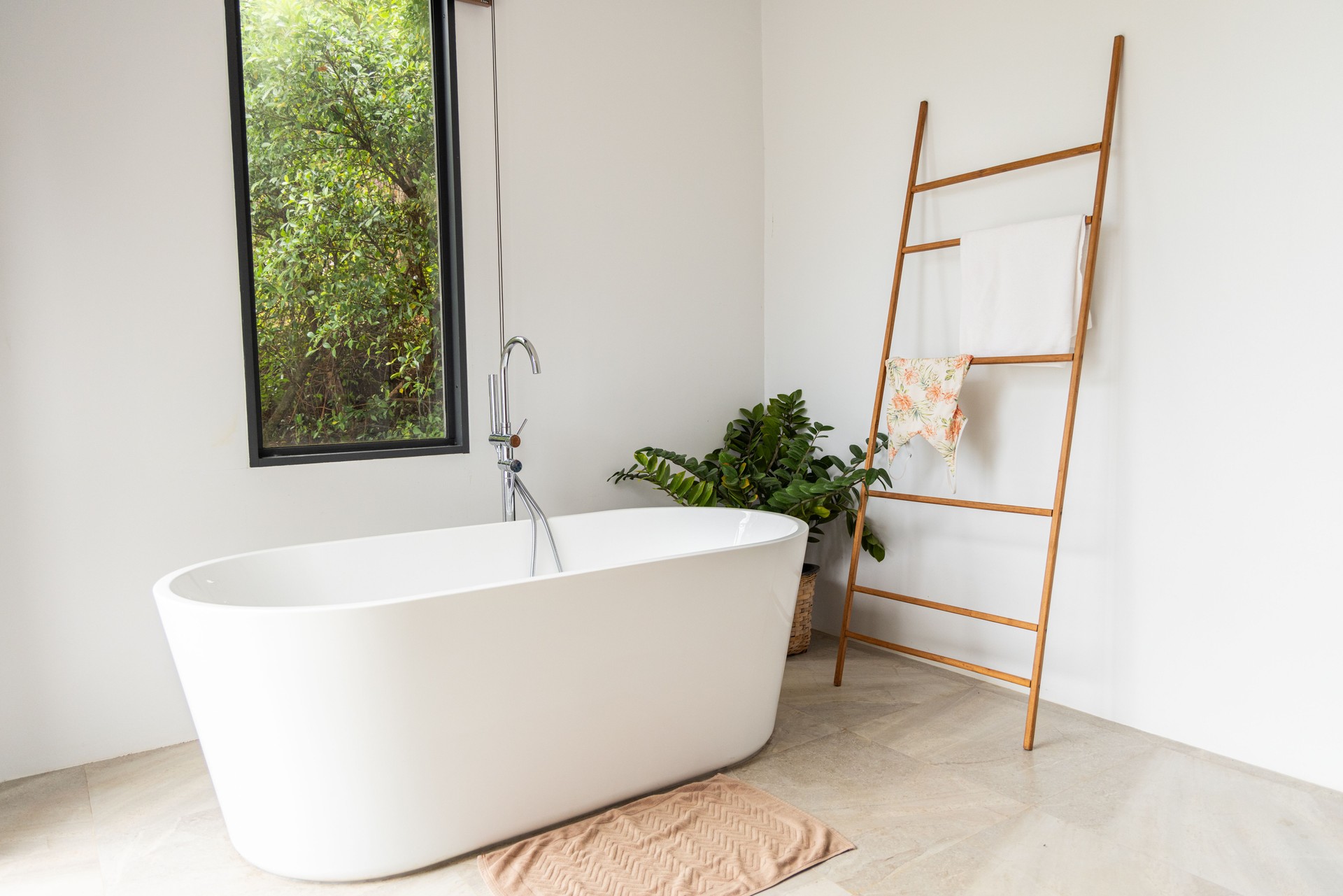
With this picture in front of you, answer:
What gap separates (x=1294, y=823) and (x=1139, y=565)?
72cm

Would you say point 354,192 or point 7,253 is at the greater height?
point 354,192

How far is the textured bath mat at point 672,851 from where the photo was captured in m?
1.71

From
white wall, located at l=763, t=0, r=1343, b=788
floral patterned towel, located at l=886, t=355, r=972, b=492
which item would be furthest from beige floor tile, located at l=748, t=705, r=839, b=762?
floral patterned towel, located at l=886, t=355, r=972, b=492

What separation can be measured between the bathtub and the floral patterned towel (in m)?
0.67

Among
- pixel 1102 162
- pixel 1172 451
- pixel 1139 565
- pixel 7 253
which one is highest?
pixel 1102 162

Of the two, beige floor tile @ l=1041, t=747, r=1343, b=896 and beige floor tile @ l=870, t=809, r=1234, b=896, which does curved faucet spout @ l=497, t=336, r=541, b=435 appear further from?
beige floor tile @ l=1041, t=747, r=1343, b=896

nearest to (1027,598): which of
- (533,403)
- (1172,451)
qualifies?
→ (1172,451)

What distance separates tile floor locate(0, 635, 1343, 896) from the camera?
1733 millimetres

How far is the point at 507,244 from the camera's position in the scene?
297cm

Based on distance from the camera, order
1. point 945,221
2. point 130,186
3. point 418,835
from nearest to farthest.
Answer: point 418,835 → point 130,186 → point 945,221

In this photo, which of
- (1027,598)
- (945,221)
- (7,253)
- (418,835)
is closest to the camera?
(418,835)

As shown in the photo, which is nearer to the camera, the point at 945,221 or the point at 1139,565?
the point at 1139,565

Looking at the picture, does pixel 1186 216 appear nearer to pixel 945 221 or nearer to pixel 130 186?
pixel 945 221

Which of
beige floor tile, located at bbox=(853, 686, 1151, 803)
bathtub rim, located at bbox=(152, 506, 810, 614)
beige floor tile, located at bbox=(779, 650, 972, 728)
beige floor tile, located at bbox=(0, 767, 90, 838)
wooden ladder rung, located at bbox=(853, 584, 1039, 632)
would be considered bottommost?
beige floor tile, located at bbox=(0, 767, 90, 838)
